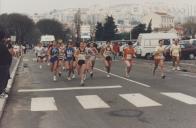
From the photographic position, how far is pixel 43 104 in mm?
14945

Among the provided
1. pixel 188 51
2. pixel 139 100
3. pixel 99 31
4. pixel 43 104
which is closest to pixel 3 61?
pixel 43 104

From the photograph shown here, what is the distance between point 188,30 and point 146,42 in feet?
351

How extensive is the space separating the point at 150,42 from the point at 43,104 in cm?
3819

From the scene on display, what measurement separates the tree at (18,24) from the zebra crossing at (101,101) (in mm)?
143303

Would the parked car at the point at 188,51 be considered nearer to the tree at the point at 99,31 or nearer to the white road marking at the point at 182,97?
the white road marking at the point at 182,97

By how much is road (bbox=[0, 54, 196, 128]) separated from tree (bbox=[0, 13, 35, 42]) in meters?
141

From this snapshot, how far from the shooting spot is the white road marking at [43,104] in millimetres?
14017

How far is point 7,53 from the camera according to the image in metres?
16.1

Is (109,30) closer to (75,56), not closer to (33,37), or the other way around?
(33,37)

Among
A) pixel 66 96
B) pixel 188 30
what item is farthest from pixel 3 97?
pixel 188 30

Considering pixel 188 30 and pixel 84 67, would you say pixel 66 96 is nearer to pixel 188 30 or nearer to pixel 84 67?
pixel 84 67

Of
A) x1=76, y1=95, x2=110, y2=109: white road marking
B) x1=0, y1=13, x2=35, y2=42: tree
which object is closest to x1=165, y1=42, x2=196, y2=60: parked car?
x1=76, y1=95, x2=110, y2=109: white road marking

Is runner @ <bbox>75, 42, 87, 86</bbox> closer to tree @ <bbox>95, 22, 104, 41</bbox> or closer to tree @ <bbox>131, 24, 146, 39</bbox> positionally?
tree @ <bbox>131, 24, 146, 39</bbox>

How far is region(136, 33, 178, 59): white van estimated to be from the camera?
5212 cm
